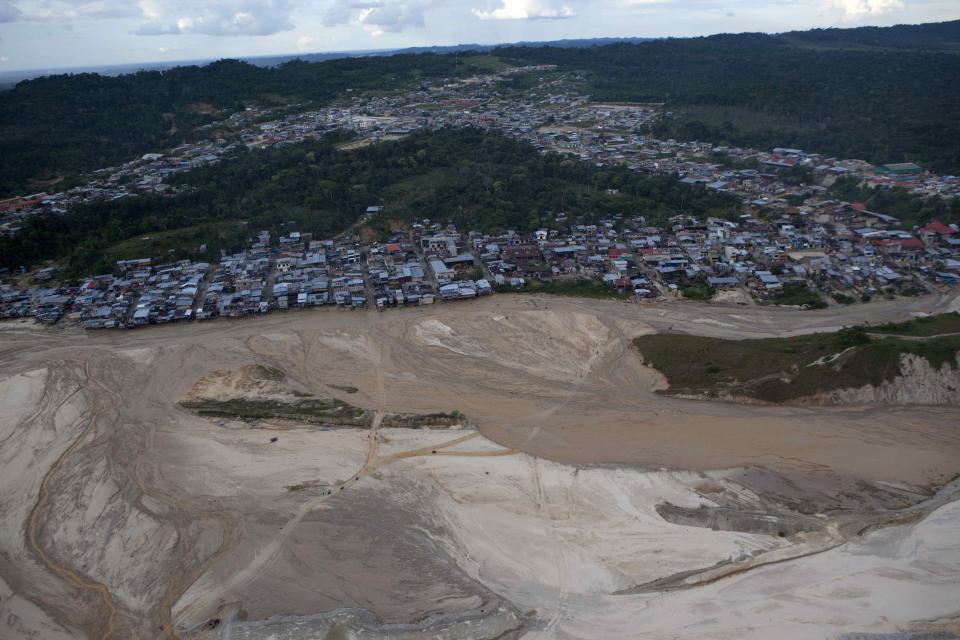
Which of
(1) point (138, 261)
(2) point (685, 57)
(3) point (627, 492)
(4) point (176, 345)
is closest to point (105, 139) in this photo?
(1) point (138, 261)

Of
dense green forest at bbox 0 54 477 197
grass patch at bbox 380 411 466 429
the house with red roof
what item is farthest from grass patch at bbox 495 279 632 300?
dense green forest at bbox 0 54 477 197

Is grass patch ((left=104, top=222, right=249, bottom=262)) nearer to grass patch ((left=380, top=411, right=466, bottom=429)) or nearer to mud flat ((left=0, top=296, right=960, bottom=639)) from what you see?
mud flat ((left=0, top=296, right=960, bottom=639))

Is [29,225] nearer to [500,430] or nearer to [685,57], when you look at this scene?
[500,430]

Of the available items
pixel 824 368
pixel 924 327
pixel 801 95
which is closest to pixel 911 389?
pixel 824 368

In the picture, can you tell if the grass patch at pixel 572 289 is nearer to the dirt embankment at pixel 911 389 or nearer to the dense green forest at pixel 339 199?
the dense green forest at pixel 339 199

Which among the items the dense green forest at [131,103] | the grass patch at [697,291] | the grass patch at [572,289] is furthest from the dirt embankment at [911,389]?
the dense green forest at [131,103]
